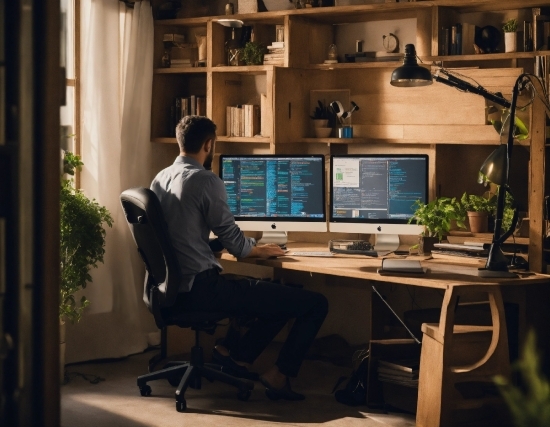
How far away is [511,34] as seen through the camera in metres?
4.29

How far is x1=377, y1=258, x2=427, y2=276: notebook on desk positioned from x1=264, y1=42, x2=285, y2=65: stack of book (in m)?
1.55

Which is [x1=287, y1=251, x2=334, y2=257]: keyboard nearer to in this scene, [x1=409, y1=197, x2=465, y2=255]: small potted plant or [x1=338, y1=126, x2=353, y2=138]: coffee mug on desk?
[x1=409, y1=197, x2=465, y2=255]: small potted plant

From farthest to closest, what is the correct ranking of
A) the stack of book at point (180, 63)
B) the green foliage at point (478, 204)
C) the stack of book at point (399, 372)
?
the stack of book at point (180, 63)
the green foliage at point (478, 204)
the stack of book at point (399, 372)

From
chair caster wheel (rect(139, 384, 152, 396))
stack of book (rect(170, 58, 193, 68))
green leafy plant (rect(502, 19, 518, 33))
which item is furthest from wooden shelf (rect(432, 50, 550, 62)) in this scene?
chair caster wheel (rect(139, 384, 152, 396))

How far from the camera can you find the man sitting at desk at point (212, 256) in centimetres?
392

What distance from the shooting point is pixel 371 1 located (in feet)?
15.8

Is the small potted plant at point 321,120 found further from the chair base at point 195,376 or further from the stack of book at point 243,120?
the chair base at point 195,376

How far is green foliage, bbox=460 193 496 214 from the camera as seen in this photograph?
168 inches

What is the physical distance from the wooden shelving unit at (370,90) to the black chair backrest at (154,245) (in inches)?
47.4

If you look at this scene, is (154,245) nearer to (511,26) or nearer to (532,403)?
(511,26)

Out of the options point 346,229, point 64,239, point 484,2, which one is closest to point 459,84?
point 484,2

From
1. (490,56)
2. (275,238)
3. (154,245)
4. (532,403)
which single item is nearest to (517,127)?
(490,56)

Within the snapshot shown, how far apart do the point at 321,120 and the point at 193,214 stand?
4.13 ft

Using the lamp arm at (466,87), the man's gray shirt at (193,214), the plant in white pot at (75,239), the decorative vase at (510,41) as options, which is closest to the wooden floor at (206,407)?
the plant in white pot at (75,239)
